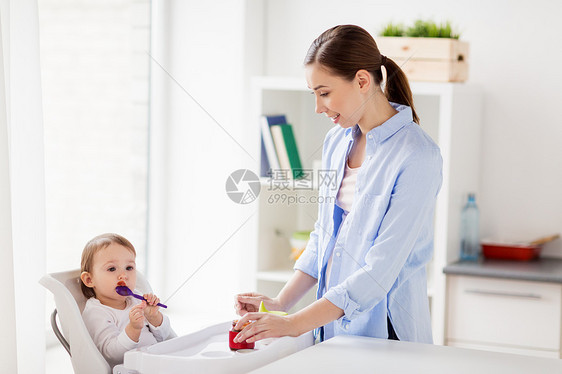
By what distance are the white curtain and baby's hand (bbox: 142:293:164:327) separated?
0.49 m

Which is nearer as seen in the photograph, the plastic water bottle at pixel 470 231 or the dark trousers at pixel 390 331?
the dark trousers at pixel 390 331

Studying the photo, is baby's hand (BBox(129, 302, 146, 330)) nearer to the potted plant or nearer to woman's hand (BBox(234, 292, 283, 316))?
woman's hand (BBox(234, 292, 283, 316))

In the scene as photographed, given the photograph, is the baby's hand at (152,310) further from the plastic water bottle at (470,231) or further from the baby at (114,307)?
the plastic water bottle at (470,231)

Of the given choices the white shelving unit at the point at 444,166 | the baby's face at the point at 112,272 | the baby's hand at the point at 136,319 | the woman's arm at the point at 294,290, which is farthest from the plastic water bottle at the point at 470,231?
the baby's hand at the point at 136,319

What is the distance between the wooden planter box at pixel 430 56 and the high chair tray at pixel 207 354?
1424mm

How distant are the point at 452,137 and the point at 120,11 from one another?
1482mm

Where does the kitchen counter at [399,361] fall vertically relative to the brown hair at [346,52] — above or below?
below

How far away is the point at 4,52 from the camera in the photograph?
199 centimetres

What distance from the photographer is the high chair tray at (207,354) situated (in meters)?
1.38

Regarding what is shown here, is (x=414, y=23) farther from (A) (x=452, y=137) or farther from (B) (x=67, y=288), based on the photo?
(B) (x=67, y=288)

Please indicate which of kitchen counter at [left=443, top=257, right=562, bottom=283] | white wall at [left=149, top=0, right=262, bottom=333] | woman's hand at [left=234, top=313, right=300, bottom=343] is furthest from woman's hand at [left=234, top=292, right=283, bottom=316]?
white wall at [left=149, top=0, right=262, bottom=333]

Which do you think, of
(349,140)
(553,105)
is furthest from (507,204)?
(349,140)

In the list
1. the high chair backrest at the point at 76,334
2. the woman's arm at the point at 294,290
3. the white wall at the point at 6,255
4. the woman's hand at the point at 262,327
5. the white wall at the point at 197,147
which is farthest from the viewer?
the white wall at the point at 197,147

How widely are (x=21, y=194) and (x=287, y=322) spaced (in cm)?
95
